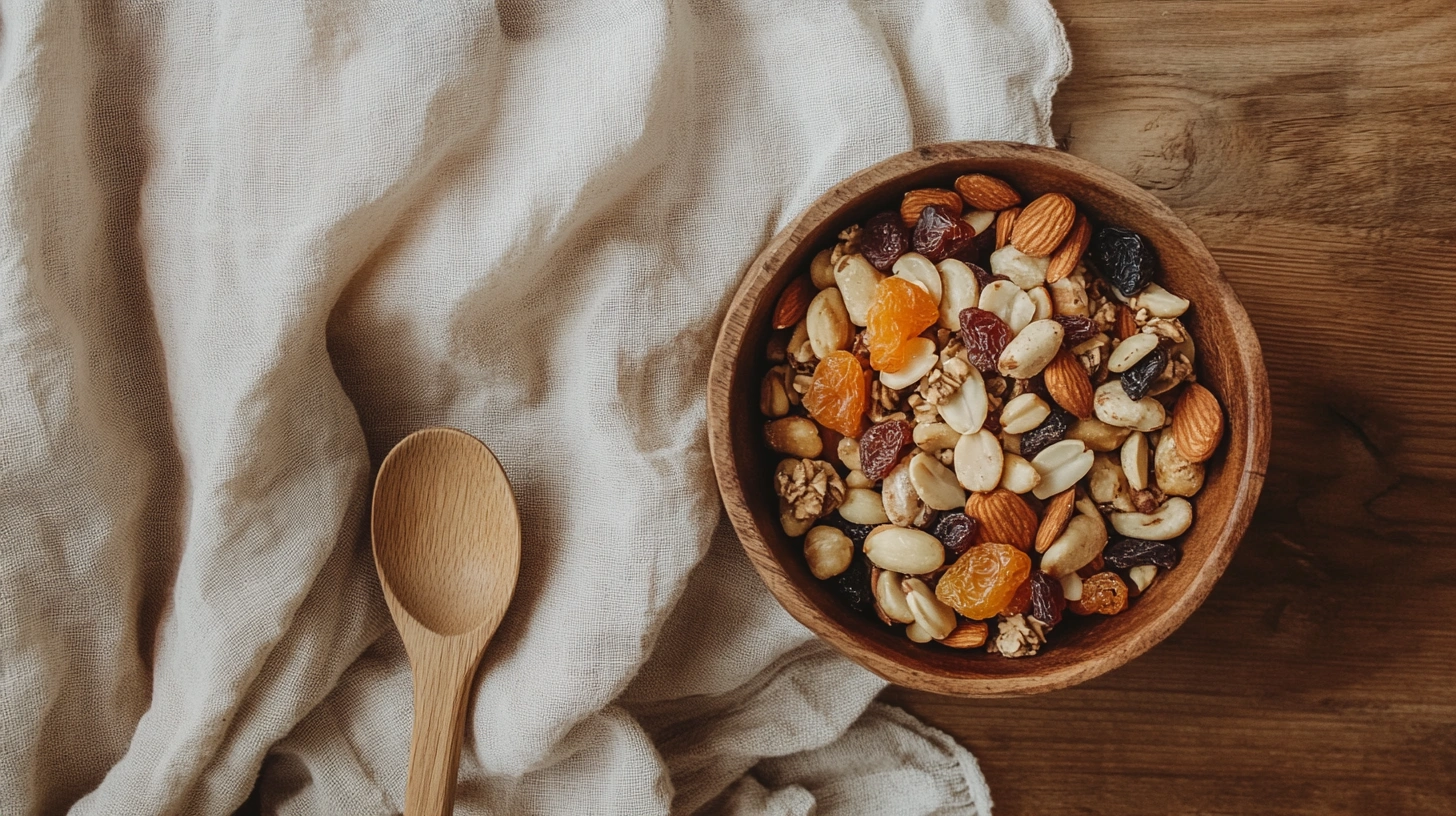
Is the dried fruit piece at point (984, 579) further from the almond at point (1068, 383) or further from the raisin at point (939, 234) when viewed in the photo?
the raisin at point (939, 234)

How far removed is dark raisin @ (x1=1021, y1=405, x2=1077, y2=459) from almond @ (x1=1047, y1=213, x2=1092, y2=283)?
0.12m

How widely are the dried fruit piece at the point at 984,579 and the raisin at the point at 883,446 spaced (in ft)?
0.34

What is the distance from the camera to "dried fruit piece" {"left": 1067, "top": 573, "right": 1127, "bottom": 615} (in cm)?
84

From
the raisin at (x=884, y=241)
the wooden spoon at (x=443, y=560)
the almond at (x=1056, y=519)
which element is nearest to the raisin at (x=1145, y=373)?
the almond at (x=1056, y=519)

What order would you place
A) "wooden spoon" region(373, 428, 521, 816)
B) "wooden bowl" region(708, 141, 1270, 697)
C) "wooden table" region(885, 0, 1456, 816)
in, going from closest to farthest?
"wooden bowl" region(708, 141, 1270, 697)
"wooden spoon" region(373, 428, 521, 816)
"wooden table" region(885, 0, 1456, 816)

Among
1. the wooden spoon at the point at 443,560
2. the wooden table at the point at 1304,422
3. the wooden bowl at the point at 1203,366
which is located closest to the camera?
the wooden bowl at the point at 1203,366

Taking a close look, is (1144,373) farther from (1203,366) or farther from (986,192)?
(986,192)

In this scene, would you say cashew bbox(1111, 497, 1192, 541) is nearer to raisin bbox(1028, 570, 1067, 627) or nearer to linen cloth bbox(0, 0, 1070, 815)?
raisin bbox(1028, 570, 1067, 627)

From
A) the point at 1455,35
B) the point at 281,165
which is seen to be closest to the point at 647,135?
the point at 281,165

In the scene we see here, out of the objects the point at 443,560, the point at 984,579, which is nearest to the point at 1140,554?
the point at 984,579

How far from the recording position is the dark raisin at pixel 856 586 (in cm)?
87

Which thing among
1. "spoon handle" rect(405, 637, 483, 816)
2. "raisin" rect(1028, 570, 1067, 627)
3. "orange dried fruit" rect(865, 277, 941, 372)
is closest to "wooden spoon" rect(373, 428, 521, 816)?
"spoon handle" rect(405, 637, 483, 816)

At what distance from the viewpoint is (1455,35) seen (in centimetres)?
99

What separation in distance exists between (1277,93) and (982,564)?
59cm
